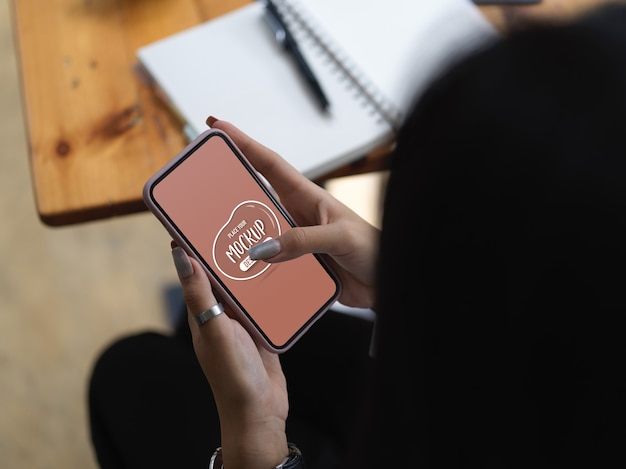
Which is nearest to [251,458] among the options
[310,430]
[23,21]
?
[310,430]

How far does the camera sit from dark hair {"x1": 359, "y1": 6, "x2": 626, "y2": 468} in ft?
0.87

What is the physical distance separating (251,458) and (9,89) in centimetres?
108

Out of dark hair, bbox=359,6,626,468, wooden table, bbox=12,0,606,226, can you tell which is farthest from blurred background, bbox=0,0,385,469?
dark hair, bbox=359,6,626,468

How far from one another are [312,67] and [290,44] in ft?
0.11

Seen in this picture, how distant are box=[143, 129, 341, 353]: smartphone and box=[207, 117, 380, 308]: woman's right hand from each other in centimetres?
1

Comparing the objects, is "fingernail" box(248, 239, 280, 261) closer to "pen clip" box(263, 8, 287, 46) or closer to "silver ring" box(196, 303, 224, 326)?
"silver ring" box(196, 303, 224, 326)

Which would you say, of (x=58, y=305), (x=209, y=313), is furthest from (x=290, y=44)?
(x=58, y=305)

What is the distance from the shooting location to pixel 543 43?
Result: 282 mm

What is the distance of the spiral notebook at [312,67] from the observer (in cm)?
64

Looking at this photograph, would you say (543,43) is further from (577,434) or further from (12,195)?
(12,195)

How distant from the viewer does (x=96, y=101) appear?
663 millimetres

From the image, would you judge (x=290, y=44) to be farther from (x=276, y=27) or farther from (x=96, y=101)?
(x=96, y=101)

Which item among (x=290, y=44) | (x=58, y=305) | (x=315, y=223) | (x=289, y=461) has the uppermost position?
(x=290, y=44)

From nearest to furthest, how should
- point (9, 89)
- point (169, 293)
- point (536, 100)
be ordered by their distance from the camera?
point (536, 100)
point (169, 293)
point (9, 89)
